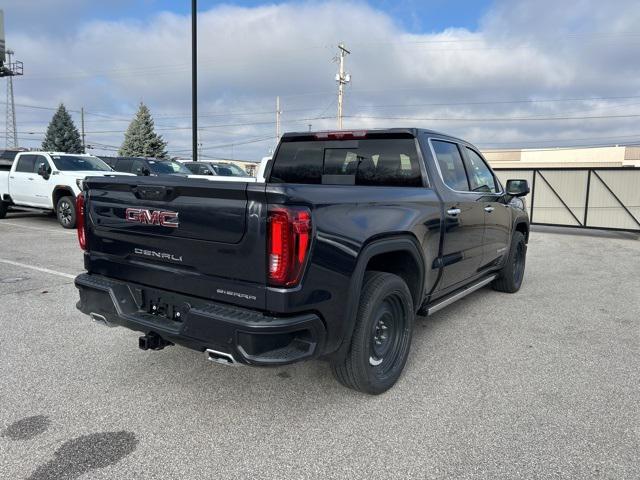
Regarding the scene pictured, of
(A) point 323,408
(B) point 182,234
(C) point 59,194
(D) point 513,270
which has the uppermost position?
(B) point 182,234

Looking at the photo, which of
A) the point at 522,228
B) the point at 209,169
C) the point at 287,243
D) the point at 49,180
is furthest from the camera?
the point at 209,169

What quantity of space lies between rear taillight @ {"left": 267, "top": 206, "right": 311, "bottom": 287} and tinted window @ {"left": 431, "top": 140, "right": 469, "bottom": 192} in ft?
6.57

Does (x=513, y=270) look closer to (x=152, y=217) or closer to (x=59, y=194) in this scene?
A: (x=152, y=217)

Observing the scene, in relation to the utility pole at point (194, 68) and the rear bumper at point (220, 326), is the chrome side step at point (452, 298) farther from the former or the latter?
the utility pole at point (194, 68)

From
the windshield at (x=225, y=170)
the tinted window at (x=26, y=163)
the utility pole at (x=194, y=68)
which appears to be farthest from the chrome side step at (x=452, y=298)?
the windshield at (x=225, y=170)

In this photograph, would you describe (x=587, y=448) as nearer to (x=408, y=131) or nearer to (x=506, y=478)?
(x=506, y=478)

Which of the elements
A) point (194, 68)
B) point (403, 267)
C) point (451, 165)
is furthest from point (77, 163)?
point (403, 267)

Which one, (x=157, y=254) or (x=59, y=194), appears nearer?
(x=157, y=254)

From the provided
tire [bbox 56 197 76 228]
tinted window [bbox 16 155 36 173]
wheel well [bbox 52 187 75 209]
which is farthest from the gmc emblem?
tinted window [bbox 16 155 36 173]

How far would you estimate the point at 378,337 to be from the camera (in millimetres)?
3469

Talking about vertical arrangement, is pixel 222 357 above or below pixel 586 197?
below

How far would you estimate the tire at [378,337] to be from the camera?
3113 millimetres

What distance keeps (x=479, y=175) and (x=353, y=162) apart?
160cm

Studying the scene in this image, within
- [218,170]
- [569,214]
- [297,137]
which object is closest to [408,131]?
[297,137]
